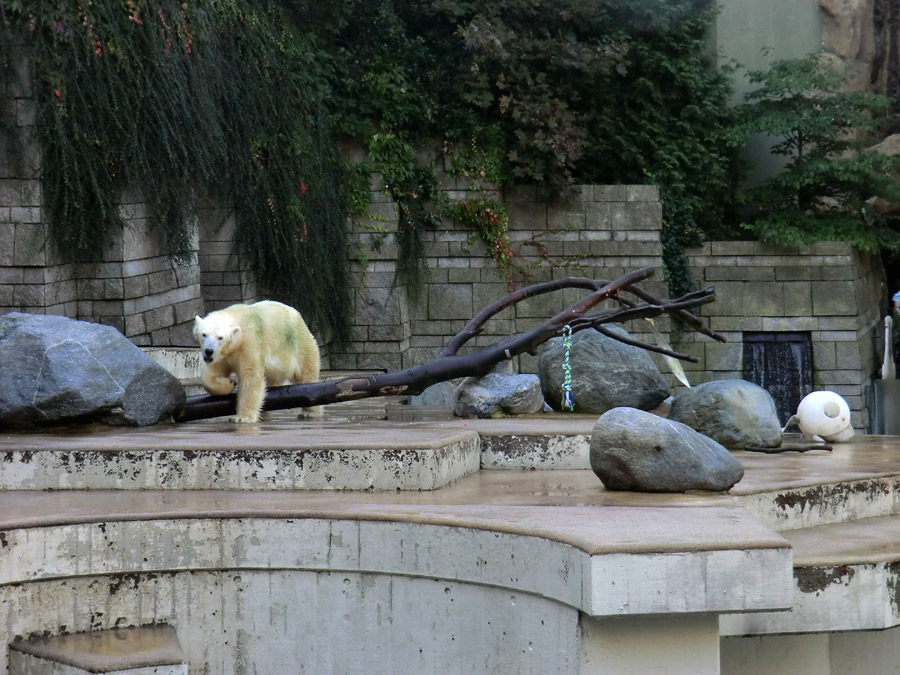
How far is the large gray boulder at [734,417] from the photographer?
657 centimetres

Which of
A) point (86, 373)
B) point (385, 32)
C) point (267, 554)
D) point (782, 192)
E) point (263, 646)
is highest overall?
point (385, 32)

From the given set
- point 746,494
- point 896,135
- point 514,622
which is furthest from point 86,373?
point 896,135

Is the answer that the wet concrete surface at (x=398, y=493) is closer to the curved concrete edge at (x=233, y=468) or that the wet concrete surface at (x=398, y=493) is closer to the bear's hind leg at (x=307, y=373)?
the curved concrete edge at (x=233, y=468)

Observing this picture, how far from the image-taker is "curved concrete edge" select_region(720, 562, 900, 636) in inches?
169

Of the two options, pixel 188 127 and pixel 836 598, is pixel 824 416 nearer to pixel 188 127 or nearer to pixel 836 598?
pixel 836 598

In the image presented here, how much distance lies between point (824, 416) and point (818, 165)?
321 inches

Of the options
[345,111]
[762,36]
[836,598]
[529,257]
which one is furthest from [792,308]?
[836,598]

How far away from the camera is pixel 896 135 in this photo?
16.0 m

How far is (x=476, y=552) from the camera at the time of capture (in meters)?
4.09

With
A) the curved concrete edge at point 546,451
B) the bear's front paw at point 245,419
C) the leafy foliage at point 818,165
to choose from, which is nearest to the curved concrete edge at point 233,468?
the curved concrete edge at point 546,451

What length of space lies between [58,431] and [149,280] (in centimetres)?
342

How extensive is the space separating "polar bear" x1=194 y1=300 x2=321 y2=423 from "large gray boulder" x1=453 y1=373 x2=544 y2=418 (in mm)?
998

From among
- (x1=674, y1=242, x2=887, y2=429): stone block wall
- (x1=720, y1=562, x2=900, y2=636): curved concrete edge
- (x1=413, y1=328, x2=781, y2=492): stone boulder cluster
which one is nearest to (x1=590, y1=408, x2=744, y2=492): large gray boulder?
(x1=413, y1=328, x2=781, y2=492): stone boulder cluster

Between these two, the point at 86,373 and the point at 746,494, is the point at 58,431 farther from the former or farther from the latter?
the point at 746,494
